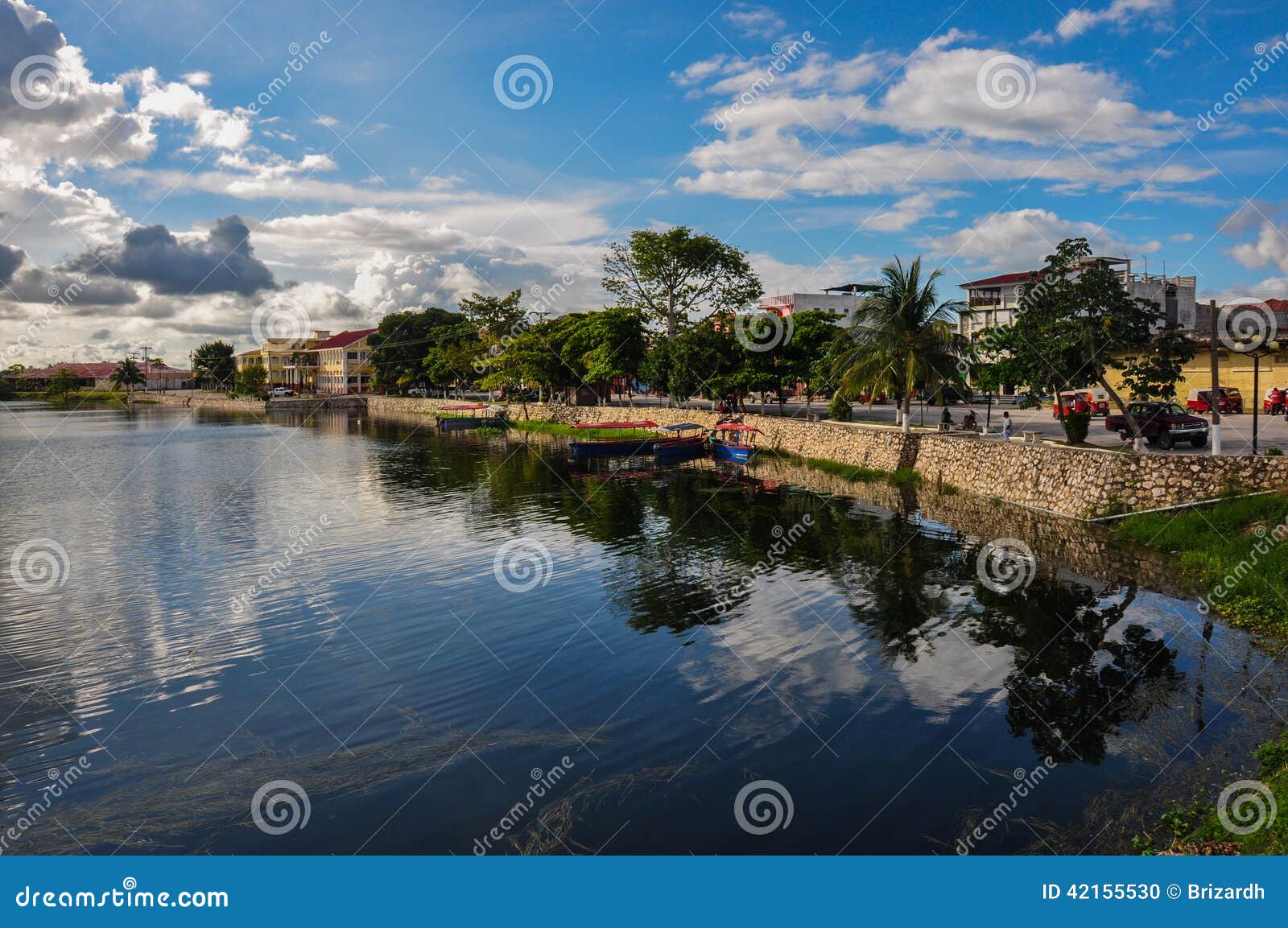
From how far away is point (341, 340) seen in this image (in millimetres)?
182250

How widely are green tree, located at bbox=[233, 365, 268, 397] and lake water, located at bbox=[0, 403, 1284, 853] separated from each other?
157 metres

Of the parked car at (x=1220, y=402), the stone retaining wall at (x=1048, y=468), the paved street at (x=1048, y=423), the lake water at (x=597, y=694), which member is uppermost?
the parked car at (x=1220, y=402)

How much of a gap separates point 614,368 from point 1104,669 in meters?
64.4

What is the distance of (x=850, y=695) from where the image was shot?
51.2 ft

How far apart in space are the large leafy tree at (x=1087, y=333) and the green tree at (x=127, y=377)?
20394 centimetres

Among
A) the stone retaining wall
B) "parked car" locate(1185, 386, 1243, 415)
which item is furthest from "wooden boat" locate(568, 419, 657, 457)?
"parked car" locate(1185, 386, 1243, 415)

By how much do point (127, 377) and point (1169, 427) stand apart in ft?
684

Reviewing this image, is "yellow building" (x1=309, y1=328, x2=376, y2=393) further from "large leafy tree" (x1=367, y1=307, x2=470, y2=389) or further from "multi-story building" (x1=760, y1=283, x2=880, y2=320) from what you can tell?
"multi-story building" (x1=760, y1=283, x2=880, y2=320)

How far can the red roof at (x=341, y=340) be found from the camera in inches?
7058

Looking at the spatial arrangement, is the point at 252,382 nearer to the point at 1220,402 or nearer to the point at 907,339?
the point at 907,339

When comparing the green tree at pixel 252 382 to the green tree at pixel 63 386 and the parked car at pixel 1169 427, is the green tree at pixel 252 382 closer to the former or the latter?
the green tree at pixel 63 386

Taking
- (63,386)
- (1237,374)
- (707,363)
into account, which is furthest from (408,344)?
(1237,374)

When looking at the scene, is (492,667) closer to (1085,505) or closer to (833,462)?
(1085,505)

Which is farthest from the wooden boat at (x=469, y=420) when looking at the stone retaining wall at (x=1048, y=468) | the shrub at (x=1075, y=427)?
the shrub at (x=1075, y=427)
